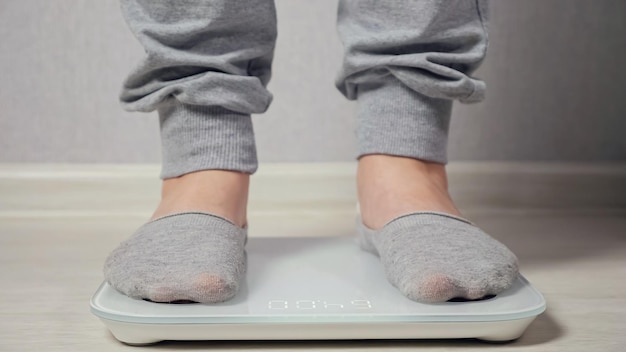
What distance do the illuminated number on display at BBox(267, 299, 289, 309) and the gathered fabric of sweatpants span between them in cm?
18

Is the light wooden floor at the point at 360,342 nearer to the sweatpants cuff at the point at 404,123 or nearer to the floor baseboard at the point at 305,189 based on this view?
the floor baseboard at the point at 305,189

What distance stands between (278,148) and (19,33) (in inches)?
16.7

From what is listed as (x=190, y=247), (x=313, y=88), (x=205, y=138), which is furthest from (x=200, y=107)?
(x=313, y=88)

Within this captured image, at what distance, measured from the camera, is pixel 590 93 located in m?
1.23

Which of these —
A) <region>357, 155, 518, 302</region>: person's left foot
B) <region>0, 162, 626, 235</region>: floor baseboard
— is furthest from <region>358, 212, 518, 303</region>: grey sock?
<region>0, 162, 626, 235</region>: floor baseboard

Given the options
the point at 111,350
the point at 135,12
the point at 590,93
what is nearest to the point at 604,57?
the point at 590,93

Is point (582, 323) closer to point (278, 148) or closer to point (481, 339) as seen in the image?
point (481, 339)

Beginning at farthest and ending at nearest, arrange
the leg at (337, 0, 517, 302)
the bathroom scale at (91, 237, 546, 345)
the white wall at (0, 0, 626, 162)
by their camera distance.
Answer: the white wall at (0, 0, 626, 162)
the leg at (337, 0, 517, 302)
the bathroom scale at (91, 237, 546, 345)

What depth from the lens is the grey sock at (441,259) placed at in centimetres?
59

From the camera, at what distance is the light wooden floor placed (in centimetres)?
60

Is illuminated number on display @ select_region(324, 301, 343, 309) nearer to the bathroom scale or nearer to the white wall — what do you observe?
the bathroom scale

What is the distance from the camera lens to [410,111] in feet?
2.51

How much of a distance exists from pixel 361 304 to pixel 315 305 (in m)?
0.04

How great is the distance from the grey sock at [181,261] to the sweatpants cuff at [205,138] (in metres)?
0.07
